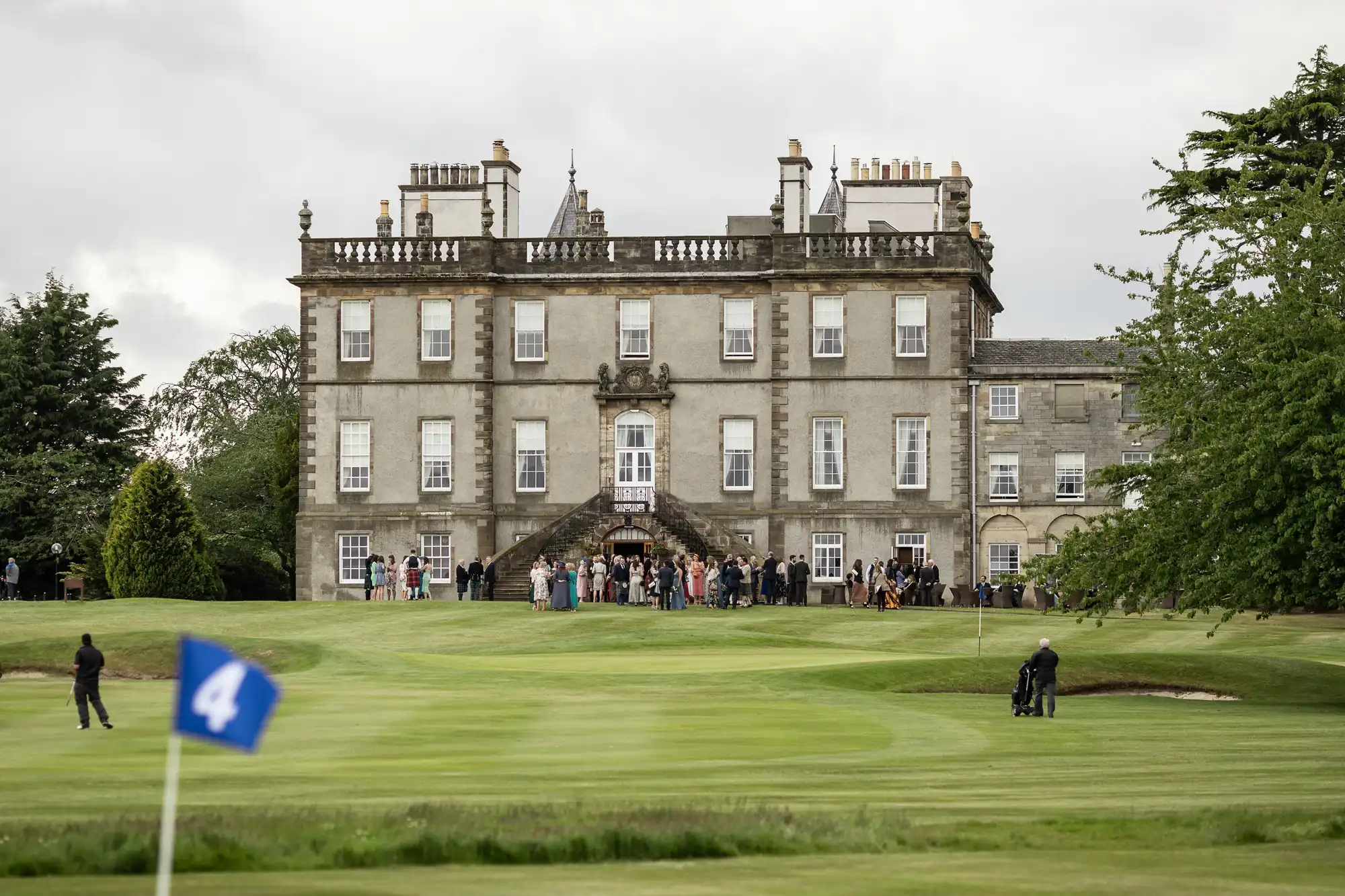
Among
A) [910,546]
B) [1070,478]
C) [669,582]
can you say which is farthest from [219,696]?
[1070,478]

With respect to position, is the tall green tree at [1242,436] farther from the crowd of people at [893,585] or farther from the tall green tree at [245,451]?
the tall green tree at [245,451]

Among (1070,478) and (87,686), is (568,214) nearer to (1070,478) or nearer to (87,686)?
(1070,478)

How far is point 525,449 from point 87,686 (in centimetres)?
3382

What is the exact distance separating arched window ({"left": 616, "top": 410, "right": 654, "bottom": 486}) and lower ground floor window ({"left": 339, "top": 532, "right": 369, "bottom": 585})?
743 centimetres

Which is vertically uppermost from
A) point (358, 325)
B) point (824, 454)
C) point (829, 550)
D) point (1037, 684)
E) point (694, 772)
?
point (358, 325)

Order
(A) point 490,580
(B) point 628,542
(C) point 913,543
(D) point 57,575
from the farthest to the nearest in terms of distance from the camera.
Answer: (D) point 57,575, (C) point 913,543, (B) point 628,542, (A) point 490,580

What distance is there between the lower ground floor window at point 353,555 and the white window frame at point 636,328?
911cm

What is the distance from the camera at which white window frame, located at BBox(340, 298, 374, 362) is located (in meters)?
57.8

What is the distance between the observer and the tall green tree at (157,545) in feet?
180

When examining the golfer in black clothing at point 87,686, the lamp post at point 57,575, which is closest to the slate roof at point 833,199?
the lamp post at point 57,575

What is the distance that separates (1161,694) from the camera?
33562 millimetres

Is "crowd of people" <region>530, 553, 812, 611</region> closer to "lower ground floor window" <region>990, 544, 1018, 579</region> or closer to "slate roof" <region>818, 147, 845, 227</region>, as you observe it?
"lower ground floor window" <region>990, 544, 1018, 579</region>

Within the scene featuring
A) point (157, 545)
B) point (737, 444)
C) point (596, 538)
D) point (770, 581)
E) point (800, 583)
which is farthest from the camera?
point (737, 444)

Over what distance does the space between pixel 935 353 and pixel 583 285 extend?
397 inches
